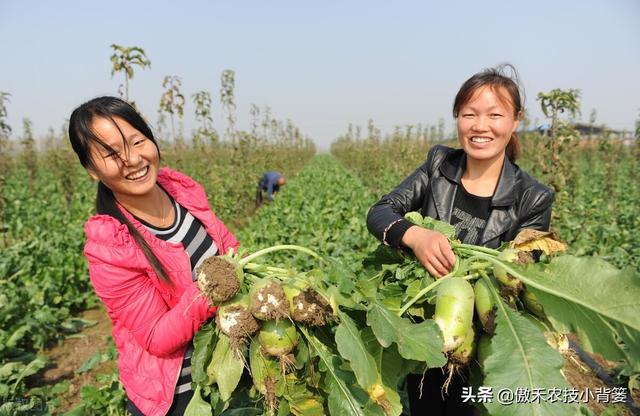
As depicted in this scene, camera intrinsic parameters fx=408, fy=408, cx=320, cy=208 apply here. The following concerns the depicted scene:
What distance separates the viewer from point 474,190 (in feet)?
6.42

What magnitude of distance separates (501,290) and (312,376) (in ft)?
2.14

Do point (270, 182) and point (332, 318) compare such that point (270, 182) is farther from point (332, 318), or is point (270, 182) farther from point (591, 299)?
point (591, 299)

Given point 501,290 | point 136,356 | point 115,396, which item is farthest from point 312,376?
point 115,396

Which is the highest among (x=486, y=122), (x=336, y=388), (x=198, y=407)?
(x=486, y=122)

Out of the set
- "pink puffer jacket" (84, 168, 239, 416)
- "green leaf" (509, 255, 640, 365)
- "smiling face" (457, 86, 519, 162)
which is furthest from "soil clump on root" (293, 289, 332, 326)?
"smiling face" (457, 86, 519, 162)

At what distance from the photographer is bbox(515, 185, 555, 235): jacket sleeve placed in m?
1.81

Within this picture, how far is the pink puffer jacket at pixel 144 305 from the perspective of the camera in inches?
57.1

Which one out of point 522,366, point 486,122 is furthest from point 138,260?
point 486,122

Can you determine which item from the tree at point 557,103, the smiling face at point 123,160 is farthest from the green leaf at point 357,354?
the tree at point 557,103

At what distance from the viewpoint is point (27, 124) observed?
1412 cm

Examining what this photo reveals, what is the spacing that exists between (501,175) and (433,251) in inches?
28.7

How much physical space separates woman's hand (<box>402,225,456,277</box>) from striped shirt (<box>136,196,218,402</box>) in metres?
0.91

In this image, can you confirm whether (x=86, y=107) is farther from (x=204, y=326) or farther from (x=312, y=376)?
(x=312, y=376)

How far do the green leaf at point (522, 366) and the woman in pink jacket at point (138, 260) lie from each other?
35.8 inches
